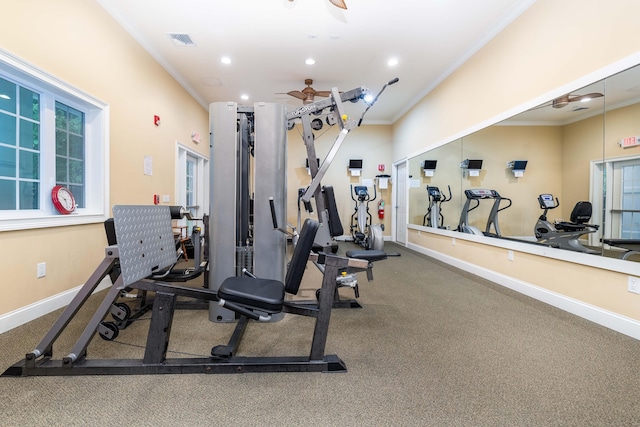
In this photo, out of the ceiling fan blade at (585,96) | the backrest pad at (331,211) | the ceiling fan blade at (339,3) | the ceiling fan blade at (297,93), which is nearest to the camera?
the ceiling fan blade at (585,96)

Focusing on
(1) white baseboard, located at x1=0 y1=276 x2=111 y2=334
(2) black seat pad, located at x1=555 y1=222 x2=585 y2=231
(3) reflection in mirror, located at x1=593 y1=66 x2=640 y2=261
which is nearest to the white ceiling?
(3) reflection in mirror, located at x1=593 y1=66 x2=640 y2=261

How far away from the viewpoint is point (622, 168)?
225 centimetres

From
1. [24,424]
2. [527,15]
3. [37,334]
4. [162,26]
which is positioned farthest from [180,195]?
[527,15]

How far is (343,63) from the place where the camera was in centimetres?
433

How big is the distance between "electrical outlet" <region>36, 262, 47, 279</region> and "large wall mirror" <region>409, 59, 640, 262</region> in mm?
4949

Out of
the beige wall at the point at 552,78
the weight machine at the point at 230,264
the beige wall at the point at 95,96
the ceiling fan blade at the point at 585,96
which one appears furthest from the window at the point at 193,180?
the ceiling fan blade at the point at 585,96

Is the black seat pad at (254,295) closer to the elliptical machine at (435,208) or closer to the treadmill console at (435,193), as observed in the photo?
the elliptical machine at (435,208)

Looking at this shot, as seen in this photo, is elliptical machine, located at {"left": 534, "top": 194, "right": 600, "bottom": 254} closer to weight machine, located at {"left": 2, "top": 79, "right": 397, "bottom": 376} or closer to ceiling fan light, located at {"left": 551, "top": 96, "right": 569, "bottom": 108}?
ceiling fan light, located at {"left": 551, "top": 96, "right": 569, "bottom": 108}

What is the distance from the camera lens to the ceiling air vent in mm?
3614

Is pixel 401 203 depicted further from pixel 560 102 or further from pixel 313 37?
pixel 313 37

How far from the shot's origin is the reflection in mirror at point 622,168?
2152 millimetres

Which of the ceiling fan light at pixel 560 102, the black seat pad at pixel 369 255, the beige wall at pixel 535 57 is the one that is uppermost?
the beige wall at pixel 535 57

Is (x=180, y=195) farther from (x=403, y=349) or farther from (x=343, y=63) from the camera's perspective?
(x=403, y=349)

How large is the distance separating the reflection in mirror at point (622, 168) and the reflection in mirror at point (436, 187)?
207 cm
